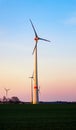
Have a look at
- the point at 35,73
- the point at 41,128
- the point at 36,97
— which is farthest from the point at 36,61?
the point at 41,128

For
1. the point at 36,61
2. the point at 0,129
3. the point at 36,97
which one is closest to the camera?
the point at 0,129

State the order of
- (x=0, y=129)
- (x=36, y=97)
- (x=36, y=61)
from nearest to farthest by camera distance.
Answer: (x=0, y=129) → (x=36, y=61) → (x=36, y=97)

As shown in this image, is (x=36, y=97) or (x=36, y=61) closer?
(x=36, y=61)

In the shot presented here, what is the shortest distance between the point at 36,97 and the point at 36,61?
49.4ft

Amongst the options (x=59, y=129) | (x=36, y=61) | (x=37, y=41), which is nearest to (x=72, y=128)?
(x=59, y=129)

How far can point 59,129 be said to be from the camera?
27891 mm

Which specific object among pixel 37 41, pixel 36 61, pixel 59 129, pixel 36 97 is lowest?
pixel 59 129

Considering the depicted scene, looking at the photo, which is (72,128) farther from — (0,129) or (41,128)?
(0,129)

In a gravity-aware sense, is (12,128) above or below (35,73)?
below

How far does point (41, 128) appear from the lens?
28688mm

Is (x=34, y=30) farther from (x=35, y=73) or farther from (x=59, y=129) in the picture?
(x=59, y=129)

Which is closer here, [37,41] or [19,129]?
[19,129]

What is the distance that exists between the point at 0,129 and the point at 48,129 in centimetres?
361

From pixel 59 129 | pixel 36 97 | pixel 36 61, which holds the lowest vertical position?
pixel 59 129
